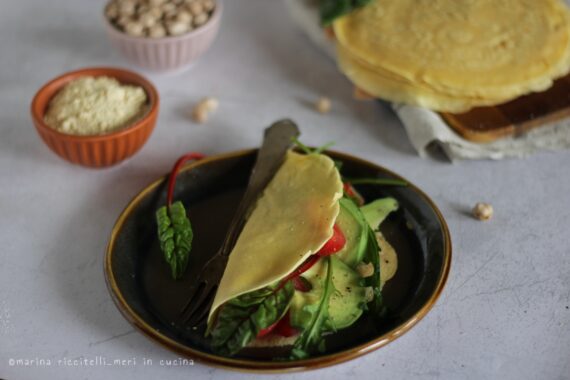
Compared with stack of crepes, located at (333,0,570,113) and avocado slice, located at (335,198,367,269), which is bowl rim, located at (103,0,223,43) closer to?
stack of crepes, located at (333,0,570,113)

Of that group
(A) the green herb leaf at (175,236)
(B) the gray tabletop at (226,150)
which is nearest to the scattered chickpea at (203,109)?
(B) the gray tabletop at (226,150)

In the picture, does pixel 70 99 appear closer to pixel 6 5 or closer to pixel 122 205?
pixel 122 205

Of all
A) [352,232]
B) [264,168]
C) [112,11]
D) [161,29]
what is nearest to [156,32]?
[161,29]

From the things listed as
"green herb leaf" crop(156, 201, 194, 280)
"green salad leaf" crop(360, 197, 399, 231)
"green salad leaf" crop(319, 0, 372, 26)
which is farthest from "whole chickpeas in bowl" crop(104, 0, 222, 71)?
"green salad leaf" crop(360, 197, 399, 231)

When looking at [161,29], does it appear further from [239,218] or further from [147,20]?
[239,218]

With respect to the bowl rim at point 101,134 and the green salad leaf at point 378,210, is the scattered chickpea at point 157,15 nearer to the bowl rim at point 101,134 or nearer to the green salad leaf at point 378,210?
the bowl rim at point 101,134

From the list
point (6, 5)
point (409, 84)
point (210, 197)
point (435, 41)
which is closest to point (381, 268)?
point (210, 197)
